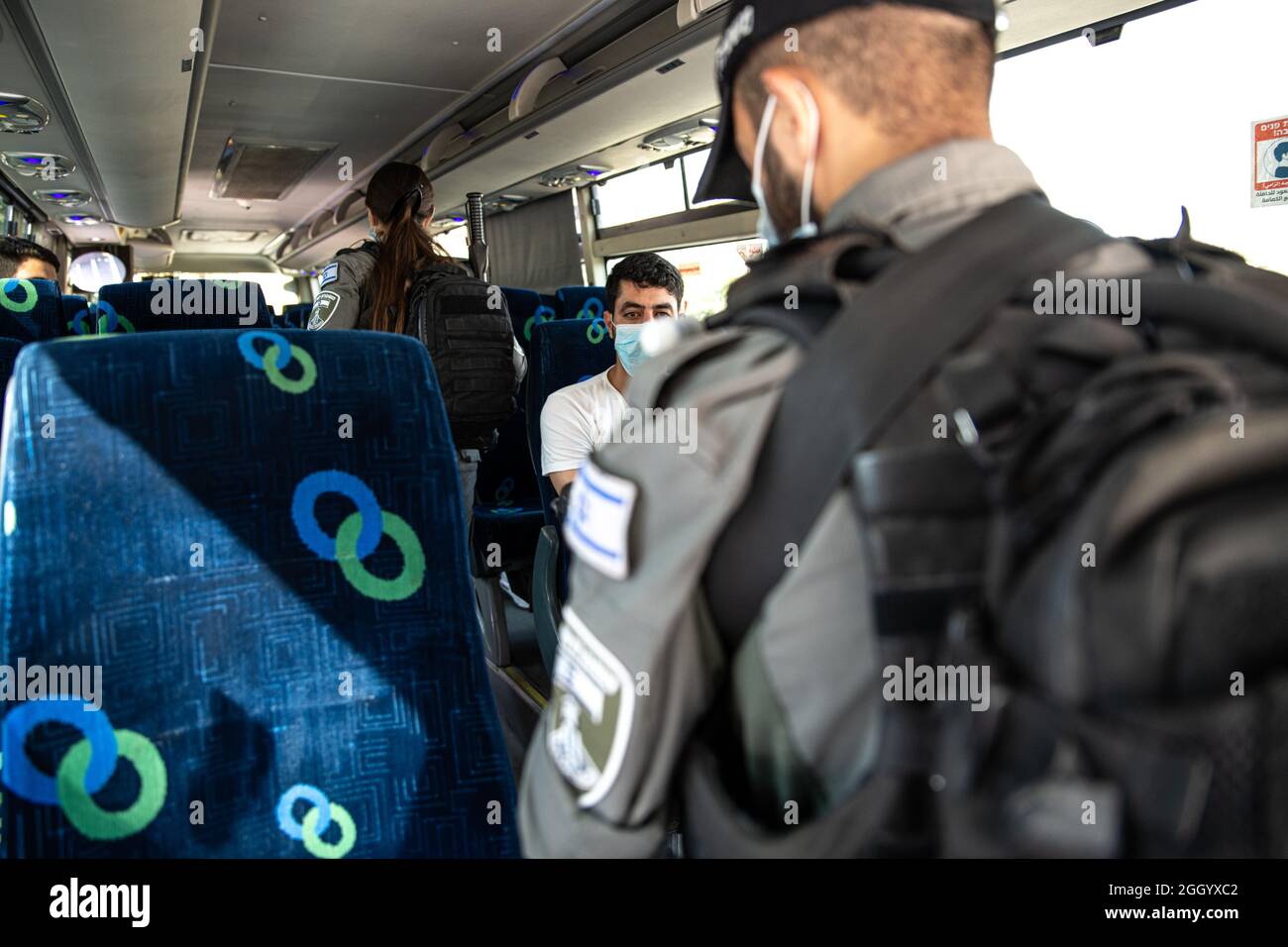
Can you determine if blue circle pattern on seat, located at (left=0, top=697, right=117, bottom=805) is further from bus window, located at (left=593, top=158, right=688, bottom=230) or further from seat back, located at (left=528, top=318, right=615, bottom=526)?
bus window, located at (left=593, top=158, right=688, bottom=230)

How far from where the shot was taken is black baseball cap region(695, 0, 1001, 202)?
80 cm

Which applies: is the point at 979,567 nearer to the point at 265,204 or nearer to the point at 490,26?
the point at 490,26

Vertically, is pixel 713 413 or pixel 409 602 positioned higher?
pixel 713 413

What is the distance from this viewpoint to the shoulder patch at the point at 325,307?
2.90 meters

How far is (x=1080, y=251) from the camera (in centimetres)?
68

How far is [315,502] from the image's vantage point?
1.23 m

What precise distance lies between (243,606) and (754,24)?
95cm

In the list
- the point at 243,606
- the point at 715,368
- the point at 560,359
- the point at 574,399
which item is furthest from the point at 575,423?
the point at 715,368

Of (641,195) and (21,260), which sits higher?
(641,195)

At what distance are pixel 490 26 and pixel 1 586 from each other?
534cm

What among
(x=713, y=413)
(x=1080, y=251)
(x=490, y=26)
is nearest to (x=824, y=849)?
(x=713, y=413)

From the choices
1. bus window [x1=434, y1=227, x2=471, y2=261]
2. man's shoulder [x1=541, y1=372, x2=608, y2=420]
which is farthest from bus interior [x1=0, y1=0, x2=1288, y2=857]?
bus window [x1=434, y1=227, x2=471, y2=261]
